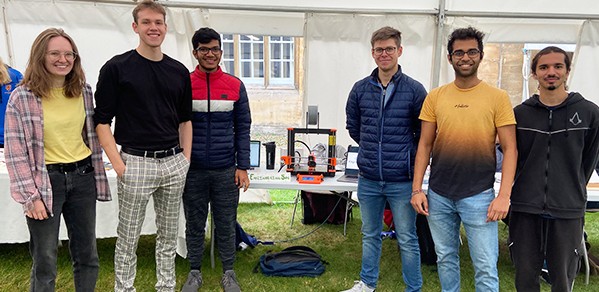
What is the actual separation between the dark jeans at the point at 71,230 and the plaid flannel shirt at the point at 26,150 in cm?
5

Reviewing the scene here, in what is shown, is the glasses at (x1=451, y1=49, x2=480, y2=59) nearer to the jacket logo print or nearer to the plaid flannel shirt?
the jacket logo print

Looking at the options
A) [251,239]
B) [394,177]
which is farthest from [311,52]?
[394,177]

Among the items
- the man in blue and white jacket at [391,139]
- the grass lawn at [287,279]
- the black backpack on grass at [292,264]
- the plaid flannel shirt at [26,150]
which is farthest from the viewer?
the black backpack on grass at [292,264]

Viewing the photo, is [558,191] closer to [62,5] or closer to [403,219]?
[403,219]

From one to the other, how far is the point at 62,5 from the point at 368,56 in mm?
2768

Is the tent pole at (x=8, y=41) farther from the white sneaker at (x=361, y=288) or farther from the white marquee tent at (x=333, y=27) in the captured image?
the white sneaker at (x=361, y=288)

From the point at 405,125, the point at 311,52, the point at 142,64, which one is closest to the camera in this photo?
the point at 142,64

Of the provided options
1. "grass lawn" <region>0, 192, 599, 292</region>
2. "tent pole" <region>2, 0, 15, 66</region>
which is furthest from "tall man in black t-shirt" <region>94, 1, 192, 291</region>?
"tent pole" <region>2, 0, 15, 66</region>

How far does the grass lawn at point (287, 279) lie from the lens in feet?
8.71

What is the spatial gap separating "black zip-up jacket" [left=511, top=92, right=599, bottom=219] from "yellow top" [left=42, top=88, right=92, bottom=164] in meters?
1.93

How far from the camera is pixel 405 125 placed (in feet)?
6.88

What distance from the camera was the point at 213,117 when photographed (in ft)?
7.48

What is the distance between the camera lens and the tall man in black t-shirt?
1889 mm

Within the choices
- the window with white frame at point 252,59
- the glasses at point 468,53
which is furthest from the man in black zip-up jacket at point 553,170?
the window with white frame at point 252,59
